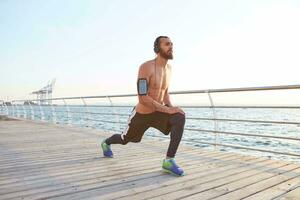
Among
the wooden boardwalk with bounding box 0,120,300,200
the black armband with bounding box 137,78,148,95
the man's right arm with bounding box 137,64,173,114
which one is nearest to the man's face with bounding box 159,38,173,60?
the man's right arm with bounding box 137,64,173,114

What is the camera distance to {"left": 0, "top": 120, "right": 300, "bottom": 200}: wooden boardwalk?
2816mm

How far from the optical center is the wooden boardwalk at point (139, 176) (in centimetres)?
282

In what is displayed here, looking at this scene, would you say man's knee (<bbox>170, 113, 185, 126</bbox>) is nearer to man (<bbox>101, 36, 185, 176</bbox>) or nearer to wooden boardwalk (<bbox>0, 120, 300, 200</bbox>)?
man (<bbox>101, 36, 185, 176</bbox>)

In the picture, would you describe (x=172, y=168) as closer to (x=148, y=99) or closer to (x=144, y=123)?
(x=144, y=123)

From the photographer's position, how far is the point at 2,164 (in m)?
4.09

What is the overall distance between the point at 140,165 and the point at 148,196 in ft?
4.34

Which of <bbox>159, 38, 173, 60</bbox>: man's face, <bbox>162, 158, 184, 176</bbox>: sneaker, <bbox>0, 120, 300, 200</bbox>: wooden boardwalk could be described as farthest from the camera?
<bbox>159, 38, 173, 60</bbox>: man's face

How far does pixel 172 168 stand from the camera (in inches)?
137

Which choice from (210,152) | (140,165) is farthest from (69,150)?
(210,152)

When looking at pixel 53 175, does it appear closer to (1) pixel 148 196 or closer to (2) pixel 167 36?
(1) pixel 148 196

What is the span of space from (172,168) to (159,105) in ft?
2.12

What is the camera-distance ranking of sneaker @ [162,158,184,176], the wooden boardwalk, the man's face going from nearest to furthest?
the wooden boardwalk, sneaker @ [162,158,184,176], the man's face

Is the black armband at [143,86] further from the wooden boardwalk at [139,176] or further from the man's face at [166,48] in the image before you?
the wooden boardwalk at [139,176]

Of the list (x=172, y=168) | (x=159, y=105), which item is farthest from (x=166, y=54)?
(x=172, y=168)
